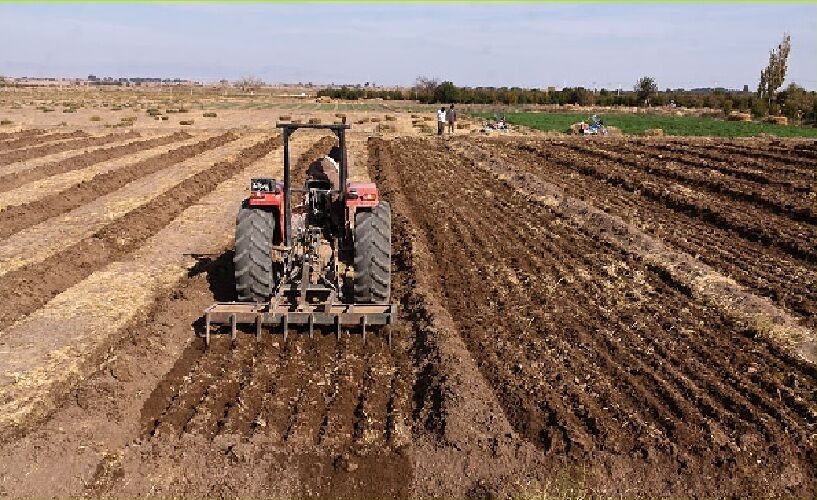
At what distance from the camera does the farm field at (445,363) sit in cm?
492

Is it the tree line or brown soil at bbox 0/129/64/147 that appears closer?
brown soil at bbox 0/129/64/147

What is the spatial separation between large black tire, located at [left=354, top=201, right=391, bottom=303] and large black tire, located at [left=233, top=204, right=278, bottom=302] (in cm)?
91

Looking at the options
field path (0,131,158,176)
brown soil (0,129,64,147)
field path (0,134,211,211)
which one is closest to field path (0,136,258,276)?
field path (0,134,211,211)

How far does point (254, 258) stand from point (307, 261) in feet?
1.77

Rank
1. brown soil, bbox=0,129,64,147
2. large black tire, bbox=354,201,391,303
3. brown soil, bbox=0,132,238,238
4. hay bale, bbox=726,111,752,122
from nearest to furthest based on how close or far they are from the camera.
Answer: large black tire, bbox=354,201,391,303 < brown soil, bbox=0,132,238,238 < brown soil, bbox=0,129,64,147 < hay bale, bbox=726,111,752,122

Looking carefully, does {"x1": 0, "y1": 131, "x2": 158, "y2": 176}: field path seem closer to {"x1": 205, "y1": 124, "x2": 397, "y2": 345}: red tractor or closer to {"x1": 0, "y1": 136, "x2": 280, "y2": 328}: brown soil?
{"x1": 0, "y1": 136, "x2": 280, "y2": 328}: brown soil

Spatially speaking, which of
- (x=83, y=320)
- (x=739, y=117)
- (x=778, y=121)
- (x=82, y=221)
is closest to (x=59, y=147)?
(x=82, y=221)

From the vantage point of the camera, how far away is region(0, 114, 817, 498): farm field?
4.92m

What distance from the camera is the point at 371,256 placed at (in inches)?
288

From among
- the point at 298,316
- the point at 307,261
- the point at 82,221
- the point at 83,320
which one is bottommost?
the point at 83,320

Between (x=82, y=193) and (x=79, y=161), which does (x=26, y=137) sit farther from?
(x=82, y=193)

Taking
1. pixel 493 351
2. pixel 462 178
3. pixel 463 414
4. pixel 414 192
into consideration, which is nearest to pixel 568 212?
pixel 414 192

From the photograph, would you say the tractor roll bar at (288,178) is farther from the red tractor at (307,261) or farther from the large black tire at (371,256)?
the large black tire at (371,256)

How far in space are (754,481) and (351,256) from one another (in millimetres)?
4660
